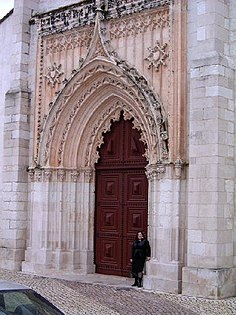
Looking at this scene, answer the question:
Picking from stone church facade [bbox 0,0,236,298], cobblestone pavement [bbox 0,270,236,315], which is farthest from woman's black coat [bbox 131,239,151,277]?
cobblestone pavement [bbox 0,270,236,315]

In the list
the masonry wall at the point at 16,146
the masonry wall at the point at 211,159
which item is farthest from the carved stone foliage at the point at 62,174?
the masonry wall at the point at 211,159

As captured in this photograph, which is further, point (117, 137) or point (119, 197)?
point (117, 137)

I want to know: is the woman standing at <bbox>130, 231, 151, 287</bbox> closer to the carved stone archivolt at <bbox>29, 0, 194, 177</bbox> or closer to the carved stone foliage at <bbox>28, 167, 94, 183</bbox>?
the carved stone archivolt at <bbox>29, 0, 194, 177</bbox>

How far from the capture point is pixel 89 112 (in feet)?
46.1

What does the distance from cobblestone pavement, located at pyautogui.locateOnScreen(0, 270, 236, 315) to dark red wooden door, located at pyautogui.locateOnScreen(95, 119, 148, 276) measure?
1236 millimetres

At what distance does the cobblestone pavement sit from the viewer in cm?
966

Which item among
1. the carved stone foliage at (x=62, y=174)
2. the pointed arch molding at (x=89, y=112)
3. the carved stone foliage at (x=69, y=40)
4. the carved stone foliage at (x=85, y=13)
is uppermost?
the carved stone foliage at (x=85, y=13)

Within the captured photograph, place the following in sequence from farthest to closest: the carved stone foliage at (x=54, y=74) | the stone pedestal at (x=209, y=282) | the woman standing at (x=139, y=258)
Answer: the carved stone foliage at (x=54, y=74), the woman standing at (x=139, y=258), the stone pedestal at (x=209, y=282)

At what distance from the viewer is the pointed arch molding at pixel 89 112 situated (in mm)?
12914

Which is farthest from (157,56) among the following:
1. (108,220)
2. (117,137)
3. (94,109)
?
(108,220)

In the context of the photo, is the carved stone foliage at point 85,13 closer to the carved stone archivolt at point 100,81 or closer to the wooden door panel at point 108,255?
the carved stone archivolt at point 100,81

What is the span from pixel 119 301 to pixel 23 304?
5843mm

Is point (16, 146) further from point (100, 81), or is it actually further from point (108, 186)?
point (100, 81)

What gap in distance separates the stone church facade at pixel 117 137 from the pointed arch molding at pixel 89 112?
1.0 inches
